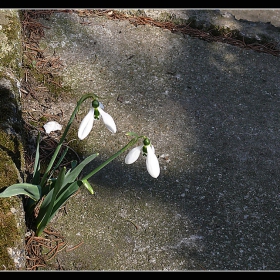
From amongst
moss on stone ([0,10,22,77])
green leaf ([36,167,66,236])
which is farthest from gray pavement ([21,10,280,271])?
moss on stone ([0,10,22,77])

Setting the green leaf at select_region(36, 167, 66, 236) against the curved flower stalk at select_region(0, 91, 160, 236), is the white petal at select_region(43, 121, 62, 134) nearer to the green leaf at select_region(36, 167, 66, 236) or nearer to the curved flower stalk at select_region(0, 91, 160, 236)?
the curved flower stalk at select_region(0, 91, 160, 236)

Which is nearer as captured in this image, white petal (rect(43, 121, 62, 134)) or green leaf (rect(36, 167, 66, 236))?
green leaf (rect(36, 167, 66, 236))

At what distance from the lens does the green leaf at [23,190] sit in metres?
2.01

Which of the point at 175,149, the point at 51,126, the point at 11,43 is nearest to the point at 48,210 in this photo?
the point at 51,126

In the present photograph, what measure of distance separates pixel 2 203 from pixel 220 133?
1749 mm

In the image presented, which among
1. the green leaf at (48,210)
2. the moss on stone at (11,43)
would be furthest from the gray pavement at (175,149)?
the moss on stone at (11,43)

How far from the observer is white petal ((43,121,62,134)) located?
295 centimetres

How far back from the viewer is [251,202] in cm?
279

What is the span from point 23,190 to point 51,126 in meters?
0.95

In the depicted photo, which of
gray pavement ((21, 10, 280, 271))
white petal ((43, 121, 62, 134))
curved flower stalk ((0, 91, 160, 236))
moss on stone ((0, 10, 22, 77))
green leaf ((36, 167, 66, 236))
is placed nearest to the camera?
curved flower stalk ((0, 91, 160, 236))

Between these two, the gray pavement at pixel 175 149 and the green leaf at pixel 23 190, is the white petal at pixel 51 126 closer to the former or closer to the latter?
the gray pavement at pixel 175 149

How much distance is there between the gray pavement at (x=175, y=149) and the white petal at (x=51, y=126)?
22 cm

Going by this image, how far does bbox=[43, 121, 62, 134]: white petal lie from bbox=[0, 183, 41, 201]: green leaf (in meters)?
0.84

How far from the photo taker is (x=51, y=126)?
2.98 meters
